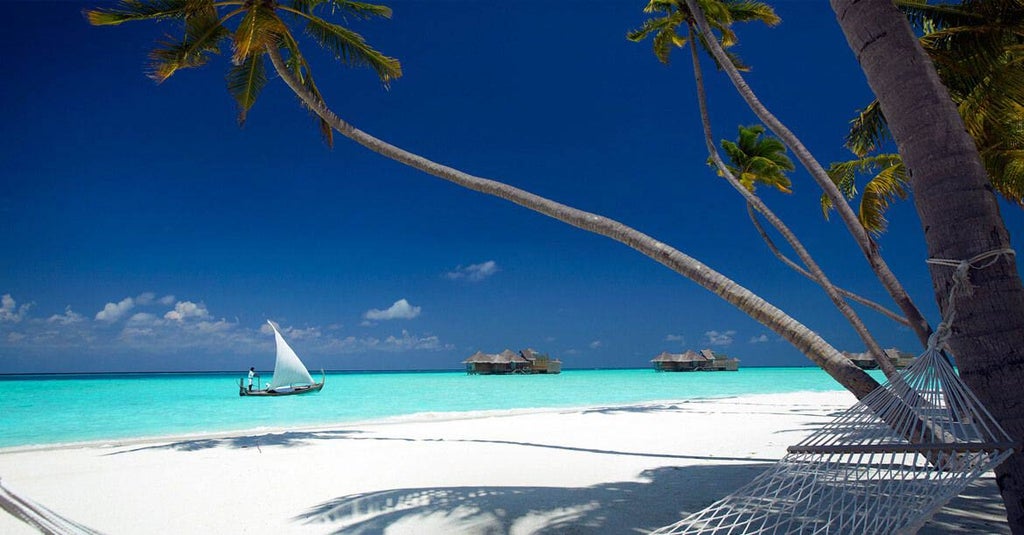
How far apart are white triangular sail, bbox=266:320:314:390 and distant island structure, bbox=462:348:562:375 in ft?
88.5

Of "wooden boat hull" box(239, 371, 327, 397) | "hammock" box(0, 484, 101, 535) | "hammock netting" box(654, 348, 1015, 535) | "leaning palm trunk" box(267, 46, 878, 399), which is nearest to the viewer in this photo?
"hammock netting" box(654, 348, 1015, 535)

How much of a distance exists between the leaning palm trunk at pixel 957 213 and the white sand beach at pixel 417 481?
1.69 meters

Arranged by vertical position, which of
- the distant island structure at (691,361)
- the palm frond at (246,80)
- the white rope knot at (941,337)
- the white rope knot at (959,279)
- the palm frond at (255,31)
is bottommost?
the distant island structure at (691,361)

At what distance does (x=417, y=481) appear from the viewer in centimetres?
486

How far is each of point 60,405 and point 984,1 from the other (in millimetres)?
26559

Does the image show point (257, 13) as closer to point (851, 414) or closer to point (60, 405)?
point (851, 414)

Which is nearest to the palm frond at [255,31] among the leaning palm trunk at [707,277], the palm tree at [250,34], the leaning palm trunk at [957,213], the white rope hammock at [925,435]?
the palm tree at [250,34]

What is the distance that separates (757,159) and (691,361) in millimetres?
43014

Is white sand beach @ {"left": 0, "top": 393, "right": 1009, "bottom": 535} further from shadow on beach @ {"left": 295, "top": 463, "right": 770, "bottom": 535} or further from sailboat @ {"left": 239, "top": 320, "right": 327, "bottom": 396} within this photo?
sailboat @ {"left": 239, "top": 320, "right": 327, "bottom": 396}

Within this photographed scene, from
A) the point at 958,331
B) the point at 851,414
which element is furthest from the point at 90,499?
the point at 958,331

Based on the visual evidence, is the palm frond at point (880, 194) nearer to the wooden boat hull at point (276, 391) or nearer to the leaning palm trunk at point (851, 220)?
the leaning palm trunk at point (851, 220)

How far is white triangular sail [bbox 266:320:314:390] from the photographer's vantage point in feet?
63.9

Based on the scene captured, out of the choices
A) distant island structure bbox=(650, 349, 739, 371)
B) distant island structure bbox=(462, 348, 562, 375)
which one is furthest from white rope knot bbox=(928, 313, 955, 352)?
distant island structure bbox=(650, 349, 739, 371)

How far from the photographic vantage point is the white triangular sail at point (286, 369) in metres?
19.5
